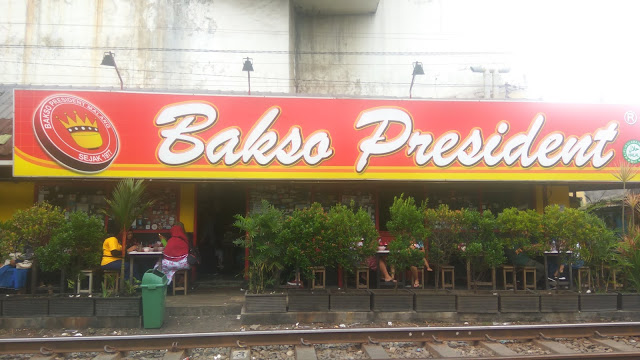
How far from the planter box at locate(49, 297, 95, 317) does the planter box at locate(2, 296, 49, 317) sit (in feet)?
0.42

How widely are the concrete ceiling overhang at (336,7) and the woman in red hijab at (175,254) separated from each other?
1274cm

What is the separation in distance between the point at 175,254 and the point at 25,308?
3101 mm

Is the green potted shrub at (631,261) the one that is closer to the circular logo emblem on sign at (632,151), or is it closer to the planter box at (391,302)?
the circular logo emblem on sign at (632,151)

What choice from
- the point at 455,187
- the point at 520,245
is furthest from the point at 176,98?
the point at 520,245

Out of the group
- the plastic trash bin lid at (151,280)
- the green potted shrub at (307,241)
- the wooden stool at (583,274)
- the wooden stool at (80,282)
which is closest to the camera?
the plastic trash bin lid at (151,280)

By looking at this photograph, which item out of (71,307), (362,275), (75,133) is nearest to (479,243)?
(362,275)

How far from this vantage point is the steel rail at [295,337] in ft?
21.9

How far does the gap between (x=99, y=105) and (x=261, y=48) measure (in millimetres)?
9526

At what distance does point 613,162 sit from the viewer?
37.2ft

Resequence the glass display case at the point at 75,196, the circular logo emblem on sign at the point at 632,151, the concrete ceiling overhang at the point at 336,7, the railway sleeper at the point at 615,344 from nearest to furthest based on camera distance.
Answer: the railway sleeper at the point at 615,344 < the circular logo emblem on sign at the point at 632,151 < the glass display case at the point at 75,196 < the concrete ceiling overhang at the point at 336,7

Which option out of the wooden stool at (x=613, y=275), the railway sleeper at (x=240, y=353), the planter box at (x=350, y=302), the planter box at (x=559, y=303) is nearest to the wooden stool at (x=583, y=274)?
the wooden stool at (x=613, y=275)

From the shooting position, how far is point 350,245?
9461 millimetres

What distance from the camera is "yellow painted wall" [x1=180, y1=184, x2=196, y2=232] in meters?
12.1

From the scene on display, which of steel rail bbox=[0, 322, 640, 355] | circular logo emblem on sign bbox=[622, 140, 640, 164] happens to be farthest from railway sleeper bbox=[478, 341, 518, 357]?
circular logo emblem on sign bbox=[622, 140, 640, 164]
